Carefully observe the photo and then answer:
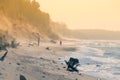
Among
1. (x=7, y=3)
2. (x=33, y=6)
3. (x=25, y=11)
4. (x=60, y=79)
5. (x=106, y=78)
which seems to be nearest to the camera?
(x=60, y=79)

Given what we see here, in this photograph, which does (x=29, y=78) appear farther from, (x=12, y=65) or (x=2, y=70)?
(x=12, y=65)

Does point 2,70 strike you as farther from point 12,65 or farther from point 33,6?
point 33,6

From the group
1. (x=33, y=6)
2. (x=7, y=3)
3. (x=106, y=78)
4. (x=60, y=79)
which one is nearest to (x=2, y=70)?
(x=60, y=79)

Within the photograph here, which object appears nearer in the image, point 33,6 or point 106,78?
point 106,78

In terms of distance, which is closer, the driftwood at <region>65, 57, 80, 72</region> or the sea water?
the driftwood at <region>65, 57, 80, 72</region>

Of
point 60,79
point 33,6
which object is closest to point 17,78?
point 60,79

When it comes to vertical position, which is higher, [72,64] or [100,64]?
[72,64]

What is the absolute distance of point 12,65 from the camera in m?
21.0

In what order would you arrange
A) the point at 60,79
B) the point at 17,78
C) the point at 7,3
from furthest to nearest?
the point at 7,3
the point at 60,79
the point at 17,78

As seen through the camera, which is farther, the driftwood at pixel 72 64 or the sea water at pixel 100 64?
the sea water at pixel 100 64

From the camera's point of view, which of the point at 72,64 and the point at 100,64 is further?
the point at 100,64

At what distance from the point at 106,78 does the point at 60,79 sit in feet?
18.4

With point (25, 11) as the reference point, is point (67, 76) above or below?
below

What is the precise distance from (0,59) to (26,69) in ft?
6.49
